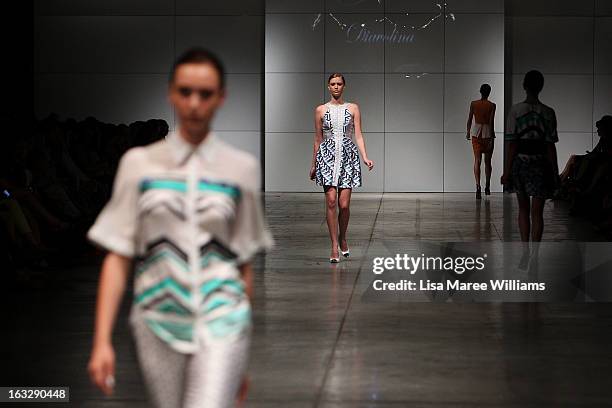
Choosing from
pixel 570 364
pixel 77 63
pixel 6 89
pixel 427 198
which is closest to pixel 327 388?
pixel 570 364

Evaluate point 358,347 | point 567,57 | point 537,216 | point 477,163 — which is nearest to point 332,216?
point 537,216

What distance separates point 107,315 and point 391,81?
719 inches

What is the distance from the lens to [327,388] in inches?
211

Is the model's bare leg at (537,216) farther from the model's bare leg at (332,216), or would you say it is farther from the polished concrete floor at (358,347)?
the model's bare leg at (332,216)

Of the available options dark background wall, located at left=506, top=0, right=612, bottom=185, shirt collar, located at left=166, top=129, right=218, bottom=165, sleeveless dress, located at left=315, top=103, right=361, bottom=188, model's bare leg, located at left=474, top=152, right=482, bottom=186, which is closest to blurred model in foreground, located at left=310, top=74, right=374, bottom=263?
sleeveless dress, located at left=315, top=103, right=361, bottom=188

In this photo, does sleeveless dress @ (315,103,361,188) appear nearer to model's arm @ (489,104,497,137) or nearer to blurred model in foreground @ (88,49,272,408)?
blurred model in foreground @ (88,49,272,408)

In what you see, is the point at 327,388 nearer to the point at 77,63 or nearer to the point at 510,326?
the point at 510,326

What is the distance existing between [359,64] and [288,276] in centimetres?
1173

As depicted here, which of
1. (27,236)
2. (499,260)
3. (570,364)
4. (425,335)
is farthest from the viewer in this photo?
(499,260)

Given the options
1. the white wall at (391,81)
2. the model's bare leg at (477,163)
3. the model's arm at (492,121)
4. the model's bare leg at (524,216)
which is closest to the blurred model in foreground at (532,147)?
the model's bare leg at (524,216)

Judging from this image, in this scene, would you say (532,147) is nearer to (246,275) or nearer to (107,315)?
(246,275)

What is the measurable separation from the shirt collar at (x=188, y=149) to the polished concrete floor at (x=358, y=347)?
2369 mm

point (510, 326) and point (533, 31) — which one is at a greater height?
point (533, 31)

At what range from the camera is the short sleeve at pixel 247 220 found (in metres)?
2.84
